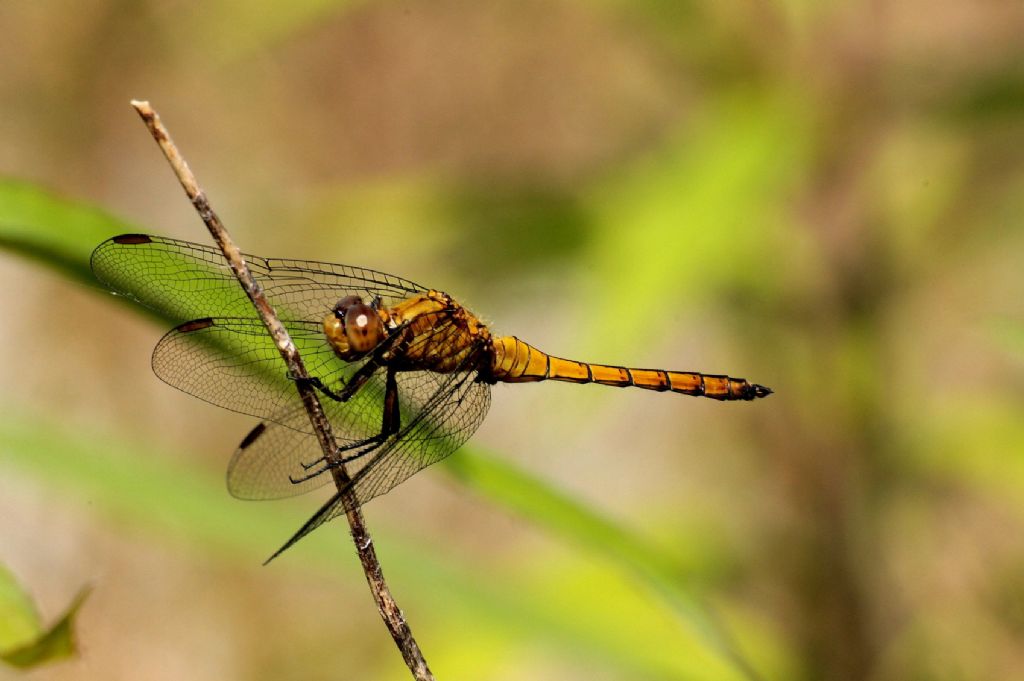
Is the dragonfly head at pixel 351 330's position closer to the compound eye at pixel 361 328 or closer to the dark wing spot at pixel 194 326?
the compound eye at pixel 361 328

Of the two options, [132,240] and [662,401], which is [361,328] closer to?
[132,240]

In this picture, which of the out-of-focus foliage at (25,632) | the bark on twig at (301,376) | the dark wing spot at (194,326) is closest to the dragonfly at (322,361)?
the dark wing spot at (194,326)

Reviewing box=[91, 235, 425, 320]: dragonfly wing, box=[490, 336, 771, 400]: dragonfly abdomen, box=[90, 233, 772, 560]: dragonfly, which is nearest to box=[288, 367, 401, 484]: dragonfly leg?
box=[90, 233, 772, 560]: dragonfly

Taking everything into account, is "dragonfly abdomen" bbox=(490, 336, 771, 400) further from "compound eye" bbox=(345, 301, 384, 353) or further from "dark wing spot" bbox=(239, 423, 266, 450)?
"dark wing spot" bbox=(239, 423, 266, 450)

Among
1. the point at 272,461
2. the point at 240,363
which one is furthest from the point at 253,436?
the point at 240,363

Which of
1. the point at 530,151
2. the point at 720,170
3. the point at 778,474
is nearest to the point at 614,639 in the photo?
the point at 720,170

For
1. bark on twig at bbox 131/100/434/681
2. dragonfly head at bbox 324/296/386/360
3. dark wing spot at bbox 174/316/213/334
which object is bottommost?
bark on twig at bbox 131/100/434/681
